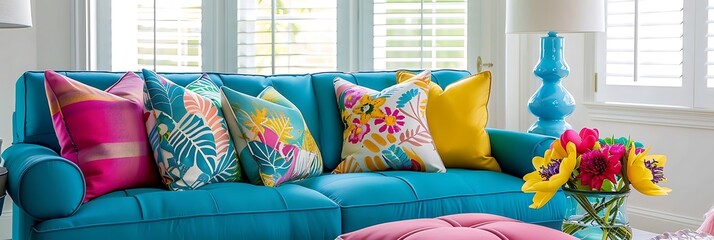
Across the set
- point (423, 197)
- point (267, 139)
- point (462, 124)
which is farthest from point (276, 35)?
point (423, 197)

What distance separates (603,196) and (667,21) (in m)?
2.21

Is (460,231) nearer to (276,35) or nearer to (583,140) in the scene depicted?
(583,140)

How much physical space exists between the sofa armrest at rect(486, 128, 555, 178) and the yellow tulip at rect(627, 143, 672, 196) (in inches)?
42.9

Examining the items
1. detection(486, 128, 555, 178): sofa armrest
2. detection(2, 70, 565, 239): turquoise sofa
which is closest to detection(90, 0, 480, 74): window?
detection(2, 70, 565, 239): turquoise sofa

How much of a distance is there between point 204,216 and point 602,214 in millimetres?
1135

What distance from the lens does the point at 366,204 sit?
2744 millimetres

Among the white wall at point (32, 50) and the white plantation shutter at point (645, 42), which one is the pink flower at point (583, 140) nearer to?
the white plantation shutter at point (645, 42)

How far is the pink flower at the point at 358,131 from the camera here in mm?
3209

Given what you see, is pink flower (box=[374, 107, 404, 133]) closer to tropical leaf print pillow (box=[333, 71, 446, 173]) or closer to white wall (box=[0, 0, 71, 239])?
tropical leaf print pillow (box=[333, 71, 446, 173])

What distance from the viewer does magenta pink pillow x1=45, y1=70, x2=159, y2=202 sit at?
8.68 feet

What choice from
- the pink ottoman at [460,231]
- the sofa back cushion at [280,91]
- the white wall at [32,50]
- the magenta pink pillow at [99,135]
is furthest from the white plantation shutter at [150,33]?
the pink ottoman at [460,231]

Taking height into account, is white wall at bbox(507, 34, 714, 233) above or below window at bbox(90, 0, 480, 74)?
below

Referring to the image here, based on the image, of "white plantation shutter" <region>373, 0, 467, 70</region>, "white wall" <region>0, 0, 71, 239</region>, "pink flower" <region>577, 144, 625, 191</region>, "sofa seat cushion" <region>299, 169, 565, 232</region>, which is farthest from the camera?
"white plantation shutter" <region>373, 0, 467, 70</region>

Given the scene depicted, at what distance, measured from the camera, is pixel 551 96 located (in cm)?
370
